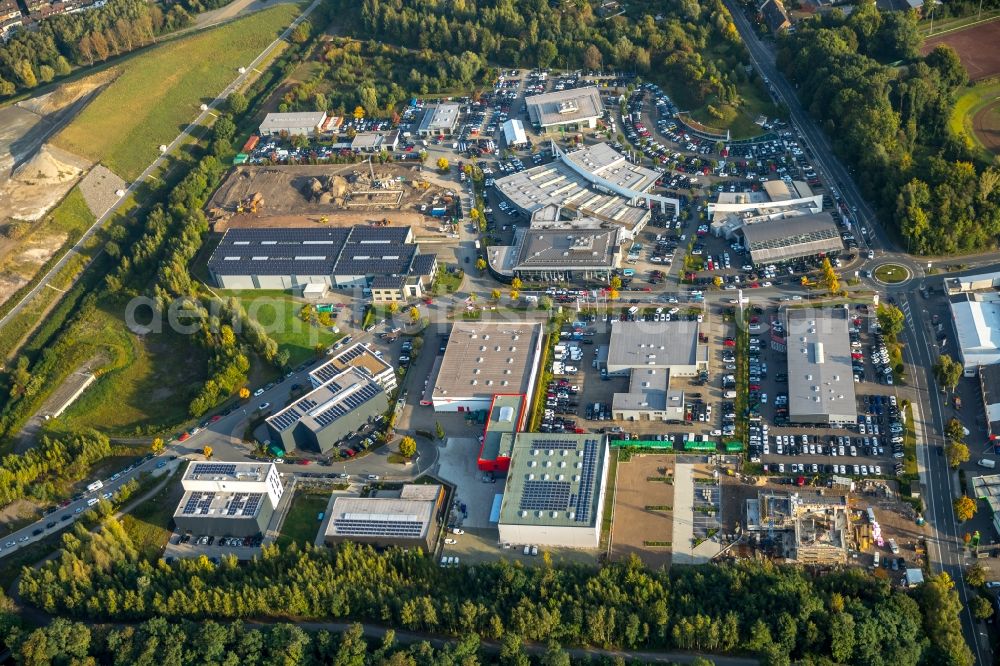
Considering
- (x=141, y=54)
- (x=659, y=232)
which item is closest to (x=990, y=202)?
(x=659, y=232)

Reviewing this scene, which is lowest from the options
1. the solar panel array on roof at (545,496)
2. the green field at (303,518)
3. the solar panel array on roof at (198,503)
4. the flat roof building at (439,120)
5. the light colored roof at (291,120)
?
the green field at (303,518)

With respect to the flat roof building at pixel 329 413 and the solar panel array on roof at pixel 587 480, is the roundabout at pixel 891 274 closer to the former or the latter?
the solar panel array on roof at pixel 587 480

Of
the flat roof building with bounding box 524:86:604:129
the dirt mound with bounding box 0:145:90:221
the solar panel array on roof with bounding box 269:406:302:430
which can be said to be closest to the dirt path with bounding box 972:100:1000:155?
the flat roof building with bounding box 524:86:604:129

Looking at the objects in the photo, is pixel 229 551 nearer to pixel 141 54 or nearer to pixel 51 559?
pixel 51 559

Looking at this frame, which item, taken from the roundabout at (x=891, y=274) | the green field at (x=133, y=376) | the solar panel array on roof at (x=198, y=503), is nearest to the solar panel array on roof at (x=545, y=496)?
the solar panel array on roof at (x=198, y=503)

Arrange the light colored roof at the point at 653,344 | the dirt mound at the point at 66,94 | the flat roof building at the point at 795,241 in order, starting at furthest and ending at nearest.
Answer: the dirt mound at the point at 66,94 < the flat roof building at the point at 795,241 < the light colored roof at the point at 653,344

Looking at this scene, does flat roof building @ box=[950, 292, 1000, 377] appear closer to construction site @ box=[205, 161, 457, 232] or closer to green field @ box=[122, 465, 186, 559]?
construction site @ box=[205, 161, 457, 232]
